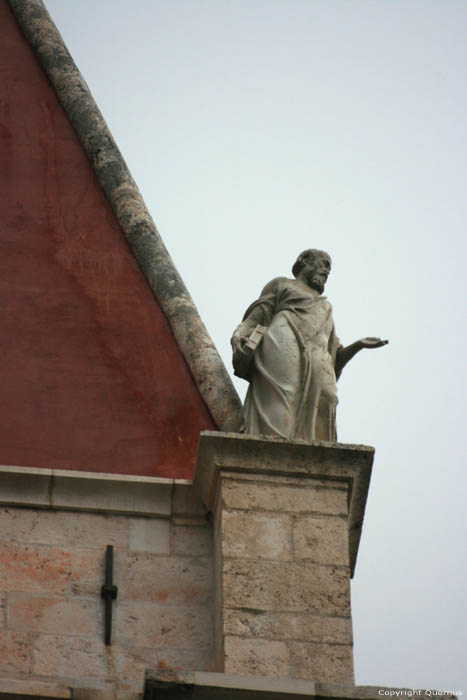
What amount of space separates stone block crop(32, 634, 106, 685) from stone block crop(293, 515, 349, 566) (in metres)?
1.27

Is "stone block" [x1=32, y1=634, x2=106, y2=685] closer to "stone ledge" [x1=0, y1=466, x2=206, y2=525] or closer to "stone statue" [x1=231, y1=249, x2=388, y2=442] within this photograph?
"stone ledge" [x1=0, y1=466, x2=206, y2=525]

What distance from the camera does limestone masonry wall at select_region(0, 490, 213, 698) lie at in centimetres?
1162

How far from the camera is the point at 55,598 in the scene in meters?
11.9

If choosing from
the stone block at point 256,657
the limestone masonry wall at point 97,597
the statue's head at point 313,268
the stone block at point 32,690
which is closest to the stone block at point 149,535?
the limestone masonry wall at point 97,597

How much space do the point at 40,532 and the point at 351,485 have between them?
6.11 feet

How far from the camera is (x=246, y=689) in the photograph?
10.7 m

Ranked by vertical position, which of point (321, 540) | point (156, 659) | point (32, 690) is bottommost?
point (32, 690)

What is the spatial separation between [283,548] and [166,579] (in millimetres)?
755

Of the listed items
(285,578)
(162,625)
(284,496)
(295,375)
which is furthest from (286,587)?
(295,375)

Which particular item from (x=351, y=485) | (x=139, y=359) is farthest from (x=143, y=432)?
(x=351, y=485)

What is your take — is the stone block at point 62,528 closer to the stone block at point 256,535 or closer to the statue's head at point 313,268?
the stone block at point 256,535

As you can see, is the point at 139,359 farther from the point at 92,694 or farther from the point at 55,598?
the point at 92,694

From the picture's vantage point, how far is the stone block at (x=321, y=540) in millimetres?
11898

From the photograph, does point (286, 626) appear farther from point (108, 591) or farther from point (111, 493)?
point (111, 493)
